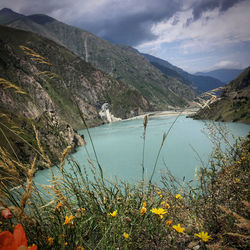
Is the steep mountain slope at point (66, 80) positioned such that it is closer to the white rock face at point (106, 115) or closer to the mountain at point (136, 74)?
the white rock face at point (106, 115)

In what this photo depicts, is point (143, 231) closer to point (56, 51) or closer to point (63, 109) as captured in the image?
point (63, 109)

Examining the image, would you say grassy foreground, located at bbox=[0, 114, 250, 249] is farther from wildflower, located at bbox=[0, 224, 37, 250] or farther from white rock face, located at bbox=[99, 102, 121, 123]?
white rock face, located at bbox=[99, 102, 121, 123]

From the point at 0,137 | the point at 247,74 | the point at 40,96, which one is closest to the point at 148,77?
the point at 247,74

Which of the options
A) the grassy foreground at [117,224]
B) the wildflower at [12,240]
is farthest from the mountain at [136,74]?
the wildflower at [12,240]

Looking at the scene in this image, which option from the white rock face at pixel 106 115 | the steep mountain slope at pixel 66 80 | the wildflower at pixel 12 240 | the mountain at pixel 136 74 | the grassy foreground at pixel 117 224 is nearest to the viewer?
the wildflower at pixel 12 240

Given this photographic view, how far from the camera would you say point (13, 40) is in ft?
210

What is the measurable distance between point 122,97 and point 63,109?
1310 inches

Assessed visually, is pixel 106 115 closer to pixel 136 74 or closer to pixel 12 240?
pixel 12 240

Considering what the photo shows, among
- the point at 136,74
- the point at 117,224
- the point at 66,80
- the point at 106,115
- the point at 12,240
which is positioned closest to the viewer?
the point at 12,240

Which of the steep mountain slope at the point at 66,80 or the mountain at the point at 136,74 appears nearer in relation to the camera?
the steep mountain slope at the point at 66,80

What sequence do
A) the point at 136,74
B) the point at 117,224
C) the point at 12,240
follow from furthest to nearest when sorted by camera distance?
1. the point at 136,74
2. the point at 117,224
3. the point at 12,240

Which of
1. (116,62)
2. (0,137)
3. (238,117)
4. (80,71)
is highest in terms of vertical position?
(116,62)

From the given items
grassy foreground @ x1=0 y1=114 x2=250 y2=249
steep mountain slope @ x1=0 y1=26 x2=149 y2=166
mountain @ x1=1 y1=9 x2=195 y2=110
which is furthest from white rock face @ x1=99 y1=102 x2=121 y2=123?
grassy foreground @ x1=0 y1=114 x2=250 y2=249

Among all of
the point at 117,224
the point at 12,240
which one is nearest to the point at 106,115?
the point at 117,224
